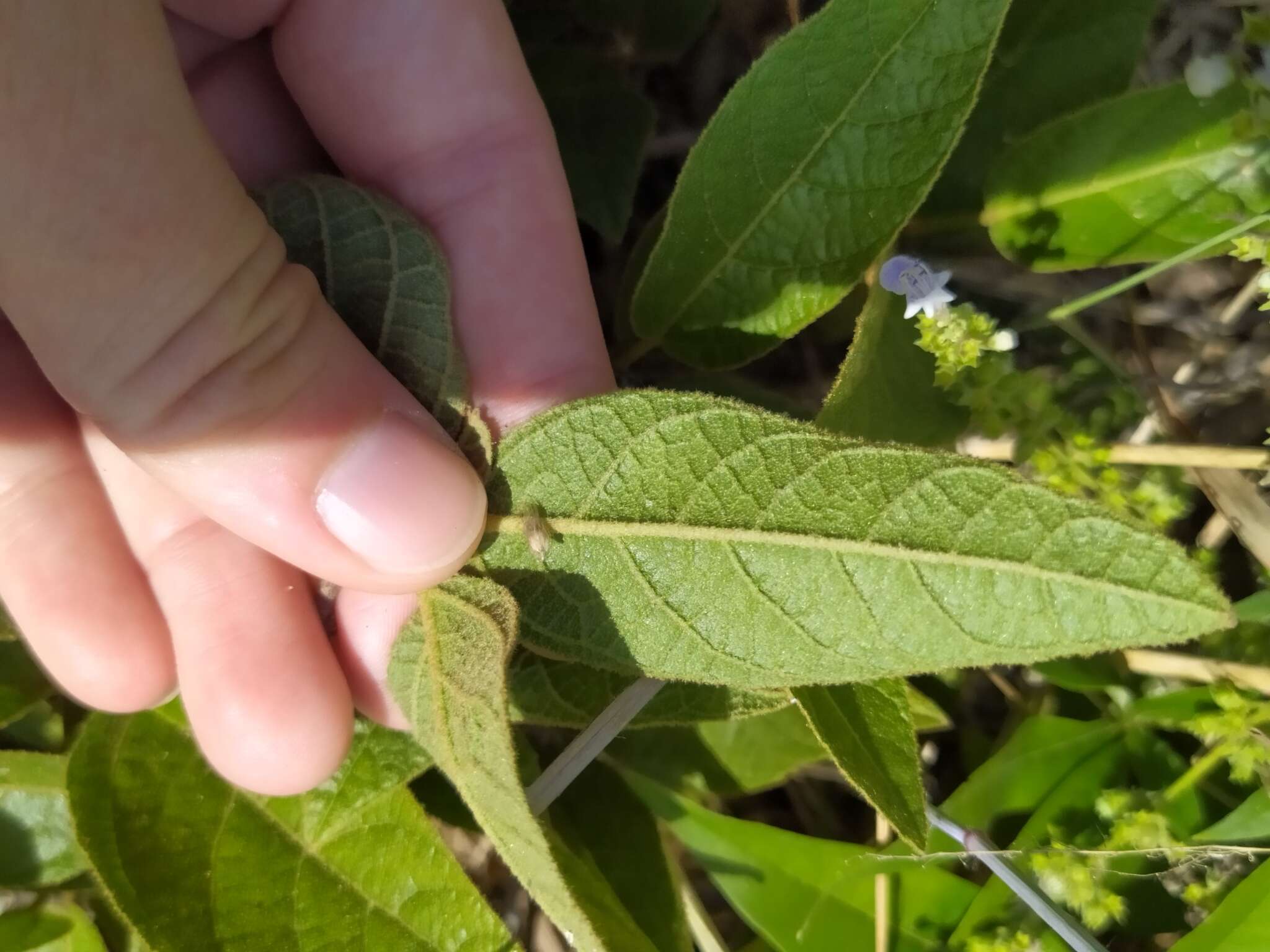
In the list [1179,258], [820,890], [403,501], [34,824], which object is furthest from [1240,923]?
[34,824]

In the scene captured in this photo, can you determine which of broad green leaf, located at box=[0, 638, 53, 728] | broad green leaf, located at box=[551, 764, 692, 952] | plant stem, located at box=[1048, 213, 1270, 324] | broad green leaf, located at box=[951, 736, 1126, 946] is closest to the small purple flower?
plant stem, located at box=[1048, 213, 1270, 324]

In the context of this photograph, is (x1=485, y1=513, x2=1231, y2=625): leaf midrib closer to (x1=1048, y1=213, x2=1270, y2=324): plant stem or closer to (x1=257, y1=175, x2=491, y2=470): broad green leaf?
(x1=257, y1=175, x2=491, y2=470): broad green leaf

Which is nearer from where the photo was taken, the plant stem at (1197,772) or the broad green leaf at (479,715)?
the broad green leaf at (479,715)

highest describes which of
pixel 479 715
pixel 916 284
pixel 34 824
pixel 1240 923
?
pixel 916 284

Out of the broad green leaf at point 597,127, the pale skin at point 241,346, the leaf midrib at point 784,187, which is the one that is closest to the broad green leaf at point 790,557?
the pale skin at point 241,346

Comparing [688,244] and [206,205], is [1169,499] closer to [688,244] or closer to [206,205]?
[688,244]

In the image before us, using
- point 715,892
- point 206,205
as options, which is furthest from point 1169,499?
point 206,205

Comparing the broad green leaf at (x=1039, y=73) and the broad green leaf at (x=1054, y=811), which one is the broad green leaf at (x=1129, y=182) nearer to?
the broad green leaf at (x=1039, y=73)

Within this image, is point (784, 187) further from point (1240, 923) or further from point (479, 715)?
point (1240, 923)
